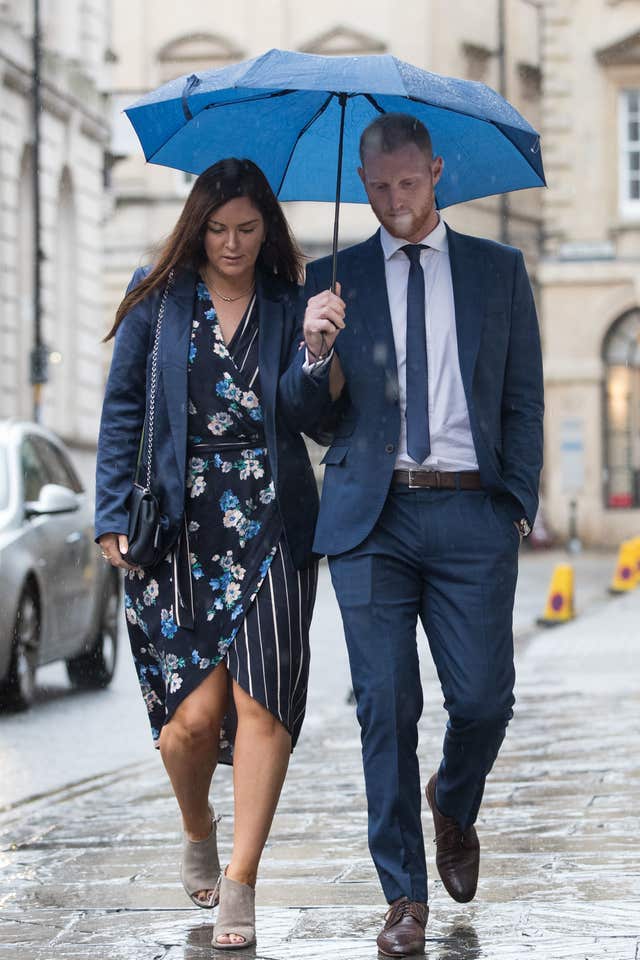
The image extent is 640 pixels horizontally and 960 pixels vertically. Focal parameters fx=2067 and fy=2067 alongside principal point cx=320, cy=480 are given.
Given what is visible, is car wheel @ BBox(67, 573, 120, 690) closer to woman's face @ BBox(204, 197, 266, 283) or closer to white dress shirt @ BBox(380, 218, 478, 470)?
woman's face @ BBox(204, 197, 266, 283)

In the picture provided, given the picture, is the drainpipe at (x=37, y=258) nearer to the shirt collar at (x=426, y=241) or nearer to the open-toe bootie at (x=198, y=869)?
the open-toe bootie at (x=198, y=869)

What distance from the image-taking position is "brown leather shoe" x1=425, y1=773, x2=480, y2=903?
531 cm

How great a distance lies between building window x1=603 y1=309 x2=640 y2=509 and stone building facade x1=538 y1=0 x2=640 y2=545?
2cm

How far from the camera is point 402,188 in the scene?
17.2ft

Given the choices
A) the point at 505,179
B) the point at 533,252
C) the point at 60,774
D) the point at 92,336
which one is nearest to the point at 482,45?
the point at 533,252

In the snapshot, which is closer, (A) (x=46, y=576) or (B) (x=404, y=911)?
(B) (x=404, y=911)

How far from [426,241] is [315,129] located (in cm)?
80

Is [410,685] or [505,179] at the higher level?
[505,179]

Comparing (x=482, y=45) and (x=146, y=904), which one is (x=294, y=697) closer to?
(x=146, y=904)

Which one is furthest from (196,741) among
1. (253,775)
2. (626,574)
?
(626,574)

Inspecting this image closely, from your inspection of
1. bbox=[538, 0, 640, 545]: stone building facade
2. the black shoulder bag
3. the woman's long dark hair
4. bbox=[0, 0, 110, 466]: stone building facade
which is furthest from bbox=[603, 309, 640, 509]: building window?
the black shoulder bag

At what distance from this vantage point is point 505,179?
19.0 feet

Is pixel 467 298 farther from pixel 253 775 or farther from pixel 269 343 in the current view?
pixel 253 775

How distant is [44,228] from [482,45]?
1549 cm
